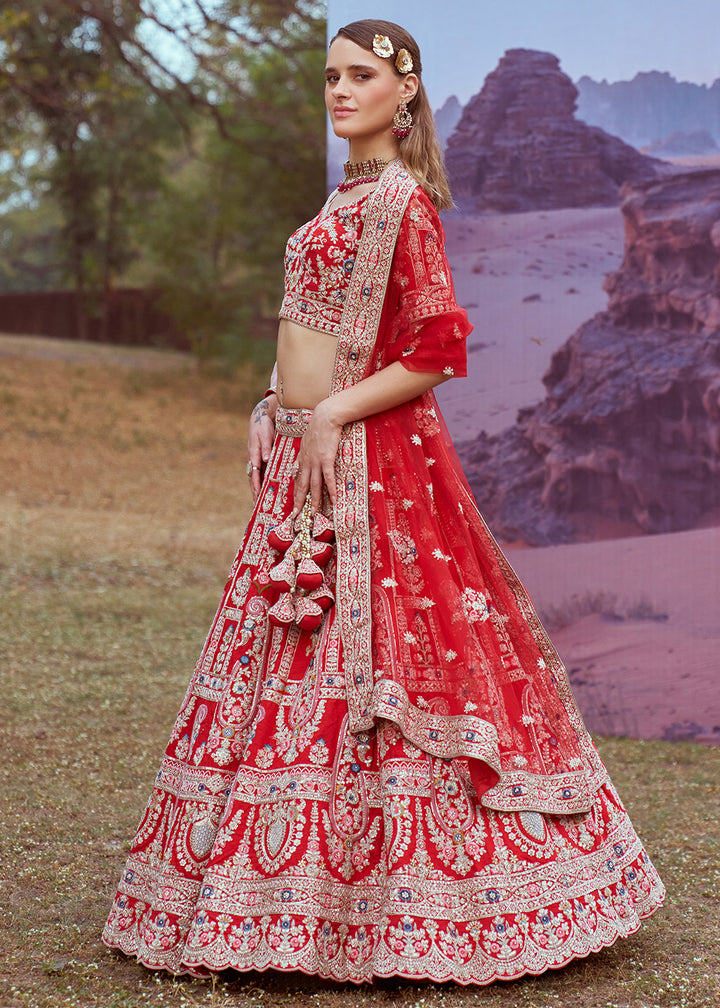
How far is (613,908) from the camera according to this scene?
2.50 m

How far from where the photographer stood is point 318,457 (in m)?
2.50

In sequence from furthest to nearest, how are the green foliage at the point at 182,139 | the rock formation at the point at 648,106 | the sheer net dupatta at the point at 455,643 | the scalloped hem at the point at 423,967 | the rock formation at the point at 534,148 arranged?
the green foliage at the point at 182,139, the rock formation at the point at 534,148, the rock formation at the point at 648,106, the sheer net dupatta at the point at 455,643, the scalloped hem at the point at 423,967

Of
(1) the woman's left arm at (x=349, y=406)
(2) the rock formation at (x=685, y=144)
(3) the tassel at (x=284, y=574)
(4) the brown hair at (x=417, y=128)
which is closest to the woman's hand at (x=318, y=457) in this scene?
(1) the woman's left arm at (x=349, y=406)

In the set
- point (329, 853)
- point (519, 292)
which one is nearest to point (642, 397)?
point (519, 292)

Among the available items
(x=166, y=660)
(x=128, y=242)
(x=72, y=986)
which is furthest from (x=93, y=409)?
(x=72, y=986)

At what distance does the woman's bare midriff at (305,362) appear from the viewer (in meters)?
A: 2.58

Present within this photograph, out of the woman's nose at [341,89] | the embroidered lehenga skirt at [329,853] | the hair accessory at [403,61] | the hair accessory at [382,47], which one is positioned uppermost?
the hair accessory at [382,47]

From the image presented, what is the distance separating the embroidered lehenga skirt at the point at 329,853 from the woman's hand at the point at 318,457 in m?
0.16

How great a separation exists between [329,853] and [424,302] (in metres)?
1.13

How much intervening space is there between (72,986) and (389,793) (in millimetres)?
795

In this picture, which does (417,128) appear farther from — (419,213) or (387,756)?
(387,756)

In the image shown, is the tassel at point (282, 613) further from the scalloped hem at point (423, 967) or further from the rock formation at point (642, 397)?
the rock formation at point (642, 397)

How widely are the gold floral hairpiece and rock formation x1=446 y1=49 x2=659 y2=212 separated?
220 cm

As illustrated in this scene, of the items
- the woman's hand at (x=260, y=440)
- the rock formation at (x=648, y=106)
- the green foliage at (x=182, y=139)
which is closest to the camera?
the woman's hand at (x=260, y=440)
